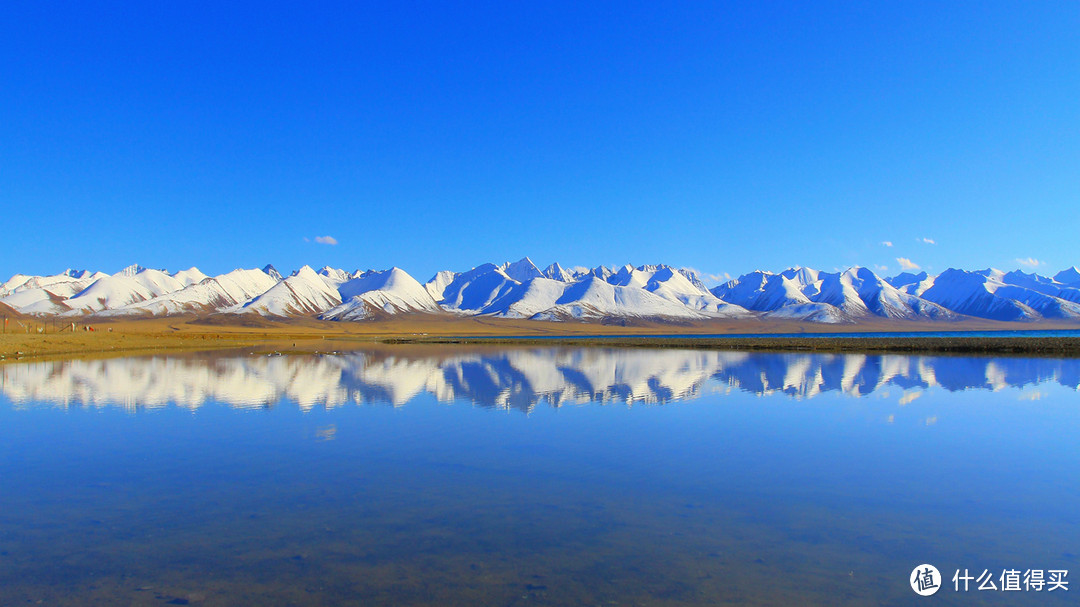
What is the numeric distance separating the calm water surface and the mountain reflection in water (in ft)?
6.14

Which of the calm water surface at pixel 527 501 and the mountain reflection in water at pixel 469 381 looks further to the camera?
the mountain reflection in water at pixel 469 381

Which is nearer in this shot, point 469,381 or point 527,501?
point 527,501

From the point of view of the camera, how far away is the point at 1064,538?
10031 millimetres

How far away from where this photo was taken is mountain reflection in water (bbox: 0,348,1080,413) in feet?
89.8

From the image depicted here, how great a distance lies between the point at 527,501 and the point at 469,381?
24212 mm

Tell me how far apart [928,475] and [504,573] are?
10.4 m

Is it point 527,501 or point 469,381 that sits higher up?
point 527,501

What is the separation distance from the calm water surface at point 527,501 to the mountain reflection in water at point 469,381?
187 centimetres

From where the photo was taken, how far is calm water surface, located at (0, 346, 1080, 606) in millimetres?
8289

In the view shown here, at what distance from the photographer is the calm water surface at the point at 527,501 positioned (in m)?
8.29

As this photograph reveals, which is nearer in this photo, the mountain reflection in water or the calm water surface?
the calm water surface

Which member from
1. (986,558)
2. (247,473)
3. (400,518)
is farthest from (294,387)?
(986,558)

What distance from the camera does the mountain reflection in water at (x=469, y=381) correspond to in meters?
27.4

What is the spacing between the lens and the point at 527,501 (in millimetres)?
11828
